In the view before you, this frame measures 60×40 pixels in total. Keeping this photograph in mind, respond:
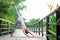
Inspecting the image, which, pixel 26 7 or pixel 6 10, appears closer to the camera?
pixel 6 10

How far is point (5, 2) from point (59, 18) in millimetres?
4684

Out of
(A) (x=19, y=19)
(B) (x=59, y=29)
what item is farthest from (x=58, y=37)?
(A) (x=19, y=19)

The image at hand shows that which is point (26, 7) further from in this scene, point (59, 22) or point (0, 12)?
point (59, 22)

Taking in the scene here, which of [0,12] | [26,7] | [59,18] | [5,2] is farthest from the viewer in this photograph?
[26,7]

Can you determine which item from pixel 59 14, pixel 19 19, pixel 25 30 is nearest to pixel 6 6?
pixel 19 19

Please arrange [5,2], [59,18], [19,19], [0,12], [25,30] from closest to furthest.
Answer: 1. [59,18]
2. [25,30]
3. [19,19]
4. [5,2]
5. [0,12]

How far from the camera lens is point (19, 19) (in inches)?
275

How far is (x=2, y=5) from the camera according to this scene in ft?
24.9

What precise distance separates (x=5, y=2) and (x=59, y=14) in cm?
454

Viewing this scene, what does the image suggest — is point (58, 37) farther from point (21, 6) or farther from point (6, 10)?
point (21, 6)

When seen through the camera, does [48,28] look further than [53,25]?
Yes

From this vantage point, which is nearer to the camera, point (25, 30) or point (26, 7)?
point (25, 30)

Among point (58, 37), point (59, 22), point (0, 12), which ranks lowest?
point (58, 37)

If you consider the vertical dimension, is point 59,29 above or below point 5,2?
below
